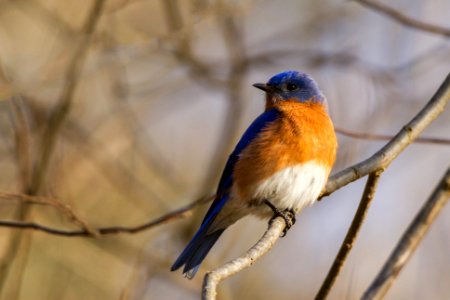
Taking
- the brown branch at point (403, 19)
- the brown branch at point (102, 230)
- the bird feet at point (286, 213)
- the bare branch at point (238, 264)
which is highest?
the brown branch at point (403, 19)

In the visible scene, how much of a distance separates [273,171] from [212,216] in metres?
0.55

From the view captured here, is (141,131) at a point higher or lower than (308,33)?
lower

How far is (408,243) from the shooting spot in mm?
3682

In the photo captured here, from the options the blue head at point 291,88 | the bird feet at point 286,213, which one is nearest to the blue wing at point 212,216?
the blue head at point 291,88

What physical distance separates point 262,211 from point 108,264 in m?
2.79

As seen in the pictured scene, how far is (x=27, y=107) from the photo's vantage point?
21.2ft

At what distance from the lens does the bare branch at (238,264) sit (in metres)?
2.56

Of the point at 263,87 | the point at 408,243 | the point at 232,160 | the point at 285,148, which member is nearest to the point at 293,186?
the point at 285,148

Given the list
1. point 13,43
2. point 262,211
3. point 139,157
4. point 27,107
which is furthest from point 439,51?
point 13,43

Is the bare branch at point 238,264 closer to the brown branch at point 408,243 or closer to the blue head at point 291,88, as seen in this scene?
the brown branch at point 408,243

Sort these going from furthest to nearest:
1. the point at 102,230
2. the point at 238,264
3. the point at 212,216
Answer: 1. the point at 212,216
2. the point at 102,230
3. the point at 238,264

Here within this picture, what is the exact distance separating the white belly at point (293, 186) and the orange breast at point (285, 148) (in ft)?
0.14

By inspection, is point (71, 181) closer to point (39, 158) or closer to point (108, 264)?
point (108, 264)

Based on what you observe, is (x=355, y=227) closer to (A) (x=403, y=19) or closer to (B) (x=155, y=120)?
(A) (x=403, y=19)
